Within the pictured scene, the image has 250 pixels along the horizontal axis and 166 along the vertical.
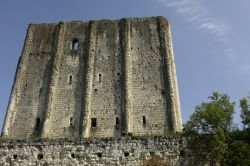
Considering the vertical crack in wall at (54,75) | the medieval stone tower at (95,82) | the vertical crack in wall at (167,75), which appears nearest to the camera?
the vertical crack in wall at (167,75)

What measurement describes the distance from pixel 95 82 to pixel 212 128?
38.4 feet

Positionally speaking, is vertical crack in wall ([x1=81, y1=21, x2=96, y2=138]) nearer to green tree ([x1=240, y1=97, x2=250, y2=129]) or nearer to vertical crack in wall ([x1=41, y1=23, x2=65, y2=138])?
vertical crack in wall ([x1=41, y1=23, x2=65, y2=138])

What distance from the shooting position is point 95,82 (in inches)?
1138

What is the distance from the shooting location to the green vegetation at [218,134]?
17797 mm

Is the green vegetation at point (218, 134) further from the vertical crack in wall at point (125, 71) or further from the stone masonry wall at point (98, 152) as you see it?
the vertical crack in wall at point (125, 71)

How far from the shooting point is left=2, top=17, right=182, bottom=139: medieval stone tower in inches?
1058

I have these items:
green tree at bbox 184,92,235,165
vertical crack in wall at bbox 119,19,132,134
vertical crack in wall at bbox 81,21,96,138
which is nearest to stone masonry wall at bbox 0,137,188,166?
green tree at bbox 184,92,235,165

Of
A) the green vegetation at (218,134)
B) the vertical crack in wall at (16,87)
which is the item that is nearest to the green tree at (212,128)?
the green vegetation at (218,134)

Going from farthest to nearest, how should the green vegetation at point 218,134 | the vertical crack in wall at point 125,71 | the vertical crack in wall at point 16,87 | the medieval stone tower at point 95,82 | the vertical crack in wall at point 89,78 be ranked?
the vertical crack in wall at point 16,87 < the medieval stone tower at point 95,82 < the vertical crack in wall at point 89,78 < the vertical crack in wall at point 125,71 < the green vegetation at point 218,134

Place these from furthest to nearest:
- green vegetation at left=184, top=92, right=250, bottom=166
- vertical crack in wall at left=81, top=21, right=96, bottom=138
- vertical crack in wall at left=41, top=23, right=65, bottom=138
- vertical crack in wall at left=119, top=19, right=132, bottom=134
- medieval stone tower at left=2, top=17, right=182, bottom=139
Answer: vertical crack in wall at left=41, top=23, right=65, bottom=138 → medieval stone tower at left=2, top=17, right=182, bottom=139 → vertical crack in wall at left=81, top=21, right=96, bottom=138 → vertical crack in wall at left=119, top=19, right=132, bottom=134 → green vegetation at left=184, top=92, right=250, bottom=166

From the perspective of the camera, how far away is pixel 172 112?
87.0 ft

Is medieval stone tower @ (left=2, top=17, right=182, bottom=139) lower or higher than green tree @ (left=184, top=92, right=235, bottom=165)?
higher

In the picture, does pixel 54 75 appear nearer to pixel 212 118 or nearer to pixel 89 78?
pixel 89 78

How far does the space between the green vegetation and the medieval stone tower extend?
640cm
